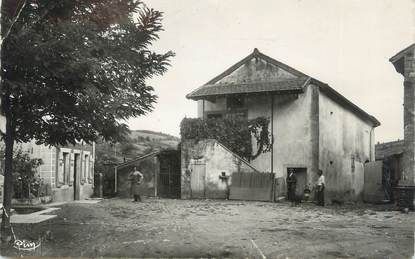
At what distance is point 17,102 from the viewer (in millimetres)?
8555

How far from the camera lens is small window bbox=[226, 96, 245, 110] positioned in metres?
24.5

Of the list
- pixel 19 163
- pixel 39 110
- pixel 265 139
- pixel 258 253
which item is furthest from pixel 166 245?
pixel 265 139

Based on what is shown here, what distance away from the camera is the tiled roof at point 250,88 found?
22.6 m

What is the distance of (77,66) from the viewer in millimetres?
8102

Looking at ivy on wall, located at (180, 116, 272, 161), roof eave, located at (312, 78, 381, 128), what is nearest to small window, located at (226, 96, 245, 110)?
ivy on wall, located at (180, 116, 272, 161)

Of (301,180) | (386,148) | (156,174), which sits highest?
(386,148)

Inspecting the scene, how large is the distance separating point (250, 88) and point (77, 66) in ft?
53.1

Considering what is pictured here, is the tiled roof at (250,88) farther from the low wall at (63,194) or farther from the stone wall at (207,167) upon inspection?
the low wall at (63,194)

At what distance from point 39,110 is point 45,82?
30.1 inches

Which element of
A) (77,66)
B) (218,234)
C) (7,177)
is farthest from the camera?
(218,234)

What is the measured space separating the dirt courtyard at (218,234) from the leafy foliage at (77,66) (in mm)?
2269

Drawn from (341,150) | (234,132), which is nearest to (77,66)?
(234,132)

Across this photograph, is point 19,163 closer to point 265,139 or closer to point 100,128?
point 100,128

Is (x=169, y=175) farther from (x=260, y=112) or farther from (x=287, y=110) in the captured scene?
(x=287, y=110)
